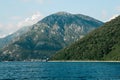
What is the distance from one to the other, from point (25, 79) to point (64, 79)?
644 inches

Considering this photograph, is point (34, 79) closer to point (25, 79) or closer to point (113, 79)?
point (25, 79)

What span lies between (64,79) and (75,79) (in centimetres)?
492

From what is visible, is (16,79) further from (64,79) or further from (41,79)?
(64,79)

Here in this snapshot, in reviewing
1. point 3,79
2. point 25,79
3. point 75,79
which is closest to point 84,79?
point 75,79

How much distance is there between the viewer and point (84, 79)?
488 ft

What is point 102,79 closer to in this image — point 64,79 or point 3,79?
point 64,79

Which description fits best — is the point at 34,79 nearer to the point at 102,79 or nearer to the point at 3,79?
the point at 3,79

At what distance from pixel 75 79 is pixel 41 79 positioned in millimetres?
14254

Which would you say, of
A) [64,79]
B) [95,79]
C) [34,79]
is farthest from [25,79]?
[95,79]

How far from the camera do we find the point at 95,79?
147 m

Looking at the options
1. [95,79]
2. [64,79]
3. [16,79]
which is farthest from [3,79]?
[95,79]

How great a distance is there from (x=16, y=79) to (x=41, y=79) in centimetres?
1115

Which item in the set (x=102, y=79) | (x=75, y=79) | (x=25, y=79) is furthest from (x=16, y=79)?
(x=102, y=79)

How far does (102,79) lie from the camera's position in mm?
146750
